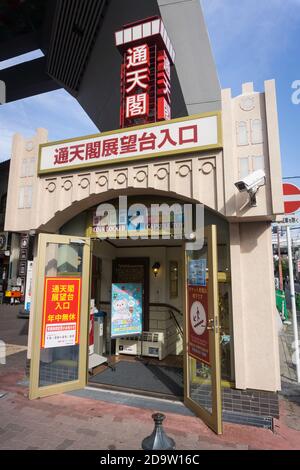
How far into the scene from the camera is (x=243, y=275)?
4.46 meters

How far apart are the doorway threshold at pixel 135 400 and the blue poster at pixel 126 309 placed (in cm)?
138

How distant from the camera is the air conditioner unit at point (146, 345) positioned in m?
6.92

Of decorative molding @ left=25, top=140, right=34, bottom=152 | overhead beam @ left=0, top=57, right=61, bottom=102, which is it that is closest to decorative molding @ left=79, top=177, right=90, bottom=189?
decorative molding @ left=25, top=140, right=34, bottom=152

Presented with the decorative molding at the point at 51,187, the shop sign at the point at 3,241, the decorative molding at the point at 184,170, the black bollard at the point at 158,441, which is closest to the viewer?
the black bollard at the point at 158,441

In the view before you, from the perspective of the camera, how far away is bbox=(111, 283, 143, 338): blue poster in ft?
21.3

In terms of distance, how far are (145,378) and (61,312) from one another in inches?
83.0

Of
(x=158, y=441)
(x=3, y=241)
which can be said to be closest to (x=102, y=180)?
(x=158, y=441)

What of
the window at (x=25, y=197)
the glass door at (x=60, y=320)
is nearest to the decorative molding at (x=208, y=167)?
the glass door at (x=60, y=320)

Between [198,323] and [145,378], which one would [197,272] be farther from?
[145,378]

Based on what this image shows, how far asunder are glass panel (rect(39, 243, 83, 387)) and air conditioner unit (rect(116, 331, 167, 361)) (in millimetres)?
2025

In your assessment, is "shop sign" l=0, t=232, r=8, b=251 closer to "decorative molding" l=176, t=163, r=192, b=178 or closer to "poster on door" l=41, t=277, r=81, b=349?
"poster on door" l=41, t=277, r=81, b=349

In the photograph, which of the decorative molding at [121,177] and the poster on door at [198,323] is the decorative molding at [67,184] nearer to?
the decorative molding at [121,177]
